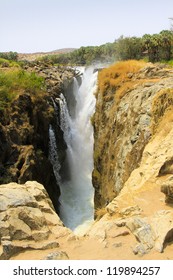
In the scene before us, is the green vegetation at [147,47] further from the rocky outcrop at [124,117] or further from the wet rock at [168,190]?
the wet rock at [168,190]

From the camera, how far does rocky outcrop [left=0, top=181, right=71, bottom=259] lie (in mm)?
6909

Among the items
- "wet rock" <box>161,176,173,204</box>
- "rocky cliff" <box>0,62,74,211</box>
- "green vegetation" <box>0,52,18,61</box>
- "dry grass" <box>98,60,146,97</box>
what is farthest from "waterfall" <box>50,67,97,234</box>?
"green vegetation" <box>0,52,18,61</box>

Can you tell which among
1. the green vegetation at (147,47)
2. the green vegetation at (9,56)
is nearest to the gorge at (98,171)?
the green vegetation at (147,47)

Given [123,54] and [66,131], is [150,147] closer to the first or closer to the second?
[66,131]

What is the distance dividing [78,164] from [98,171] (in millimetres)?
10733

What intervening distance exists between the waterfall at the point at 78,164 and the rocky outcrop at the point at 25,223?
1227 centimetres

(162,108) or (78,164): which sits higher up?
(162,108)

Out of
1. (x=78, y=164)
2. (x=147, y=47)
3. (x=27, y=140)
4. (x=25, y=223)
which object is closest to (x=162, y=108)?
(x=25, y=223)

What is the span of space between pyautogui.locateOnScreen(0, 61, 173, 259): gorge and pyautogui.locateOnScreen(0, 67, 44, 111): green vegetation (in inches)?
21.5

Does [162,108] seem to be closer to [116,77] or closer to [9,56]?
[116,77]

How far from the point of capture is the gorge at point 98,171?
693 cm

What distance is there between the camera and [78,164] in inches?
1238

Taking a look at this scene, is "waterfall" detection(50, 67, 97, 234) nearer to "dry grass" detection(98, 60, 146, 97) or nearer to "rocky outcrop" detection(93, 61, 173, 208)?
"rocky outcrop" detection(93, 61, 173, 208)
